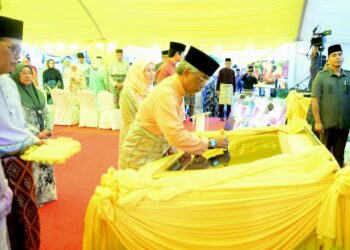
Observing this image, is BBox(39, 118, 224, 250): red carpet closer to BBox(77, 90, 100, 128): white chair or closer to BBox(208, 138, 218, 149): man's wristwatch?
BBox(77, 90, 100, 128): white chair

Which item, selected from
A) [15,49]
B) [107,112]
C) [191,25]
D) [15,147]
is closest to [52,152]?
[15,147]

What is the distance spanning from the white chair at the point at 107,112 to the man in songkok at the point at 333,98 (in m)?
4.40

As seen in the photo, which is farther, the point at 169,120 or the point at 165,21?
the point at 165,21

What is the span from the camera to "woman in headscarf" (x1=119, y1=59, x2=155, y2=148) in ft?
8.80

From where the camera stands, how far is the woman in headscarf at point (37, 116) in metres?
2.70

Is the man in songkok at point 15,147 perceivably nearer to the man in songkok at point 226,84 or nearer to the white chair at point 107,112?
the white chair at point 107,112

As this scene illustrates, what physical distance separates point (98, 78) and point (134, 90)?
5.71 meters

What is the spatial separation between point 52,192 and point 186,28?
5.30 m

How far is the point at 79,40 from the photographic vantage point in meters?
8.57

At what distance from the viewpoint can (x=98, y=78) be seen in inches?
321

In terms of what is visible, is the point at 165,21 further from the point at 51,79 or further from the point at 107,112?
the point at 51,79

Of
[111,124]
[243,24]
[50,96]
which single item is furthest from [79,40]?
[243,24]

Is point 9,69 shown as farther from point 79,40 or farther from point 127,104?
point 79,40

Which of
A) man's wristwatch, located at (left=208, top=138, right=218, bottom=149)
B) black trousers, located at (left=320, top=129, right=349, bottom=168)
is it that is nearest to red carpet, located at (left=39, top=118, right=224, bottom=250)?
man's wristwatch, located at (left=208, top=138, right=218, bottom=149)
